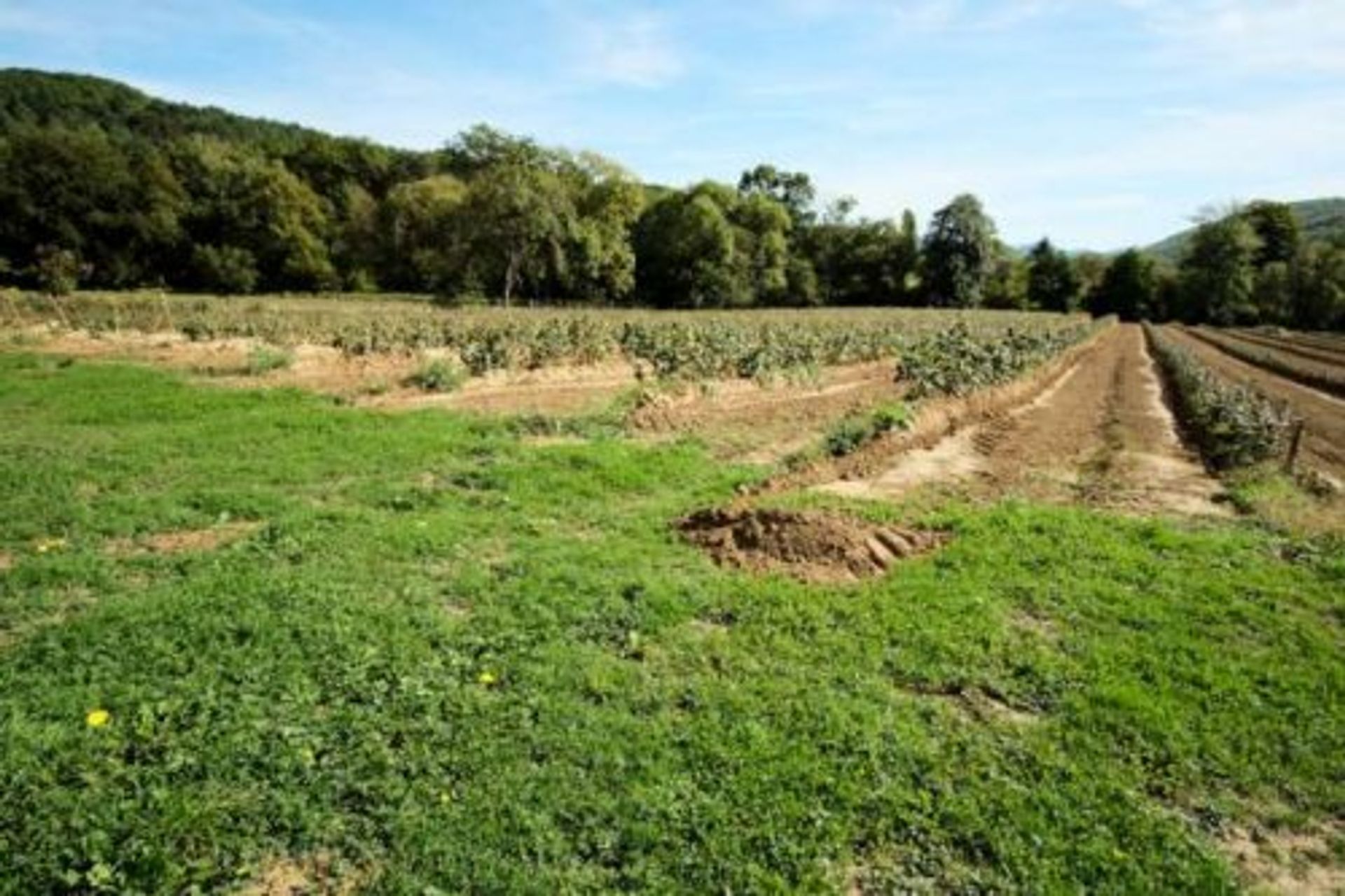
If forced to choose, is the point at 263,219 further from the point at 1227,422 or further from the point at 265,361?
the point at 1227,422

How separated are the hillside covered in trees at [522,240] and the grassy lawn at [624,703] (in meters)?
45.4

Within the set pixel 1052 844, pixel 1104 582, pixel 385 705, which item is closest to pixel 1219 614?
pixel 1104 582

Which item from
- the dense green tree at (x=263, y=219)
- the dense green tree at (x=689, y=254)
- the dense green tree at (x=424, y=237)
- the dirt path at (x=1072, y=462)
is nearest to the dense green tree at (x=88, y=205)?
the dense green tree at (x=263, y=219)

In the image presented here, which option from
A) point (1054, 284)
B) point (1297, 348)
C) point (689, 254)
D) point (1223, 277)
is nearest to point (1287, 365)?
point (1297, 348)

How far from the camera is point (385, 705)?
593 centimetres

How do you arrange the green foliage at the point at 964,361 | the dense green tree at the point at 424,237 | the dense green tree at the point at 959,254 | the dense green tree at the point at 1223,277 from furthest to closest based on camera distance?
the dense green tree at the point at 1223,277, the dense green tree at the point at 959,254, the dense green tree at the point at 424,237, the green foliage at the point at 964,361

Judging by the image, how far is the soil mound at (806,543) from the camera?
29.2ft

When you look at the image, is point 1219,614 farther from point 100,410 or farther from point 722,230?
point 722,230

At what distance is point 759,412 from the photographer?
1902cm

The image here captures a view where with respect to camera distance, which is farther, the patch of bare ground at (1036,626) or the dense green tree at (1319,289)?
the dense green tree at (1319,289)

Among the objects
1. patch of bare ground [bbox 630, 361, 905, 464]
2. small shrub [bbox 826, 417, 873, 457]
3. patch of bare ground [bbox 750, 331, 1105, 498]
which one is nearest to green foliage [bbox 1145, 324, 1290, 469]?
patch of bare ground [bbox 750, 331, 1105, 498]

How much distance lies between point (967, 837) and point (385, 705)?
3847mm

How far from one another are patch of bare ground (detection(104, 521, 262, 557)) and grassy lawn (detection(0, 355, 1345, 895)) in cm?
14

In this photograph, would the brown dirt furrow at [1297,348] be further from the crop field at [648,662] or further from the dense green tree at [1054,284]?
the crop field at [648,662]
